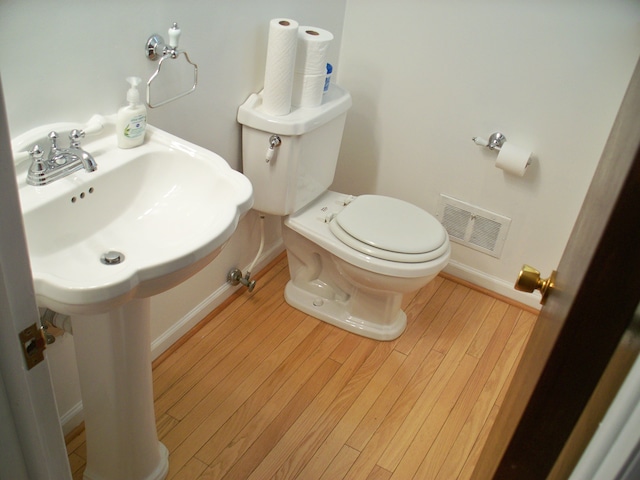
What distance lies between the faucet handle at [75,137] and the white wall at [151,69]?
0.20 feet

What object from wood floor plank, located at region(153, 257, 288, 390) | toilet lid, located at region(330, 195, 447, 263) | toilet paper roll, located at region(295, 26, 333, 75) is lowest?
wood floor plank, located at region(153, 257, 288, 390)

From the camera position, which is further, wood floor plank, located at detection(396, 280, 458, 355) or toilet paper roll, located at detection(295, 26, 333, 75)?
wood floor plank, located at detection(396, 280, 458, 355)

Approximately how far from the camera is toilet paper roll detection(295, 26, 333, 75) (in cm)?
195

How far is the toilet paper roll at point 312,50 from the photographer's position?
1.95 m

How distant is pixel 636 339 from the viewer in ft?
2.01

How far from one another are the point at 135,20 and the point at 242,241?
3.27 ft

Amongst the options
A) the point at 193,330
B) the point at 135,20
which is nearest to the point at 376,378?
the point at 193,330

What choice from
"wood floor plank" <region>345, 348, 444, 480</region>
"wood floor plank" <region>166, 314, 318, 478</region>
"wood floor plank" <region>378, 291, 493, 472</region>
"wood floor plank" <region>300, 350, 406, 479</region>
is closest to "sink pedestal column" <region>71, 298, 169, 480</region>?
"wood floor plank" <region>166, 314, 318, 478</region>

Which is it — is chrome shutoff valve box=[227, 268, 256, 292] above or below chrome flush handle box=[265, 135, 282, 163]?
below

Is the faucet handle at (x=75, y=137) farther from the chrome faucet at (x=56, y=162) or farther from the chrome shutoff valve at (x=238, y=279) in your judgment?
the chrome shutoff valve at (x=238, y=279)

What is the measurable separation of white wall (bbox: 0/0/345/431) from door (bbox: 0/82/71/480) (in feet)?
2.33

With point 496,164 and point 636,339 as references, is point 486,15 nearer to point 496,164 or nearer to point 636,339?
point 496,164

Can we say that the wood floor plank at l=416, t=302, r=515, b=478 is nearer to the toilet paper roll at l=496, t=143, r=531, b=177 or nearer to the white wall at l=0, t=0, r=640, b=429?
the white wall at l=0, t=0, r=640, b=429

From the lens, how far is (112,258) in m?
1.36
